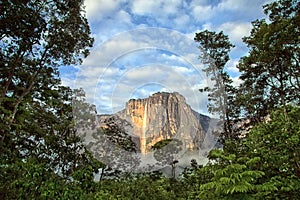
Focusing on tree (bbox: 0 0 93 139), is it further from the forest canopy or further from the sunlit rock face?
the sunlit rock face

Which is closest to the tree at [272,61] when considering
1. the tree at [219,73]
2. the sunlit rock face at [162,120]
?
the tree at [219,73]

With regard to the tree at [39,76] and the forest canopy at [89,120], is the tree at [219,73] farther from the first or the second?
the tree at [39,76]

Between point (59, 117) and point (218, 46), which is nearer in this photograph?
point (59, 117)

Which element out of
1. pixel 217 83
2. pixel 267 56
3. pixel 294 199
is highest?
pixel 217 83

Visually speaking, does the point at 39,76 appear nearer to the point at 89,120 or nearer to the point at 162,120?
the point at 89,120

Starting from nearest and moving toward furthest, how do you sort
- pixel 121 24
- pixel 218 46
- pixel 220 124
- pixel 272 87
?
pixel 121 24
pixel 272 87
pixel 220 124
pixel 218 46

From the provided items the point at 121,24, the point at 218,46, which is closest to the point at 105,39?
the point at 121,24

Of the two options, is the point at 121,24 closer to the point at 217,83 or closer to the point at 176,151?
the point at 176,151
